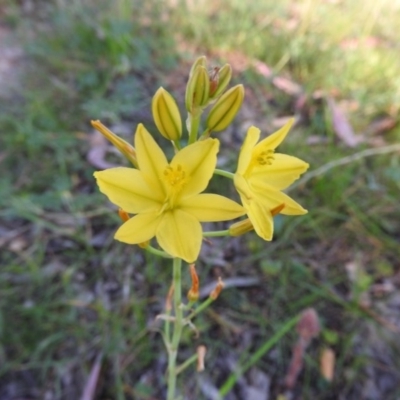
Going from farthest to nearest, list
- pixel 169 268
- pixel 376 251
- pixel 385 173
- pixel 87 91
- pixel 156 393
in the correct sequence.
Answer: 1. pixel 87 91
2. pixel 385 173
3. pixel 376 251
4. pixel 169 268
5. pixel 156 393

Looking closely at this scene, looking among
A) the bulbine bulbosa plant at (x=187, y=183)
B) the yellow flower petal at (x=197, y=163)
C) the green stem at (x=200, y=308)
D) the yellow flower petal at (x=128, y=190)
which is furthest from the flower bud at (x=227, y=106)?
the green stem at (x=200, y=308)

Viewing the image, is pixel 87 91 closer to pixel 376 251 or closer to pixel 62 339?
pixel 62 339

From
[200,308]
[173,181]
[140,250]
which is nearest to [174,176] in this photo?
[173,181]

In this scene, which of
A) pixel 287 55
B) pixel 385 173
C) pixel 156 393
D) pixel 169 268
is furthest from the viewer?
pixel 287 55

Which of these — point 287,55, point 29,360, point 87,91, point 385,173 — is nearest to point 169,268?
point 29,360

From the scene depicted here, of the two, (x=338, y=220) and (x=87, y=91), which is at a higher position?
(x=87, y=91)

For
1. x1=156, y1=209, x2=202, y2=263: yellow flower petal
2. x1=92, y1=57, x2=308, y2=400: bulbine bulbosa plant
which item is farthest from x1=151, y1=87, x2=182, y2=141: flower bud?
x1=156, y1=209, x2=202, y2=263: yellow flower petal

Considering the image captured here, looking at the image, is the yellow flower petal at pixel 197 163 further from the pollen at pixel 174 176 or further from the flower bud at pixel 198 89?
the flower bud at pixel 198 89

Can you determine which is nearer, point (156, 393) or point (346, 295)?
point (156, 393)
